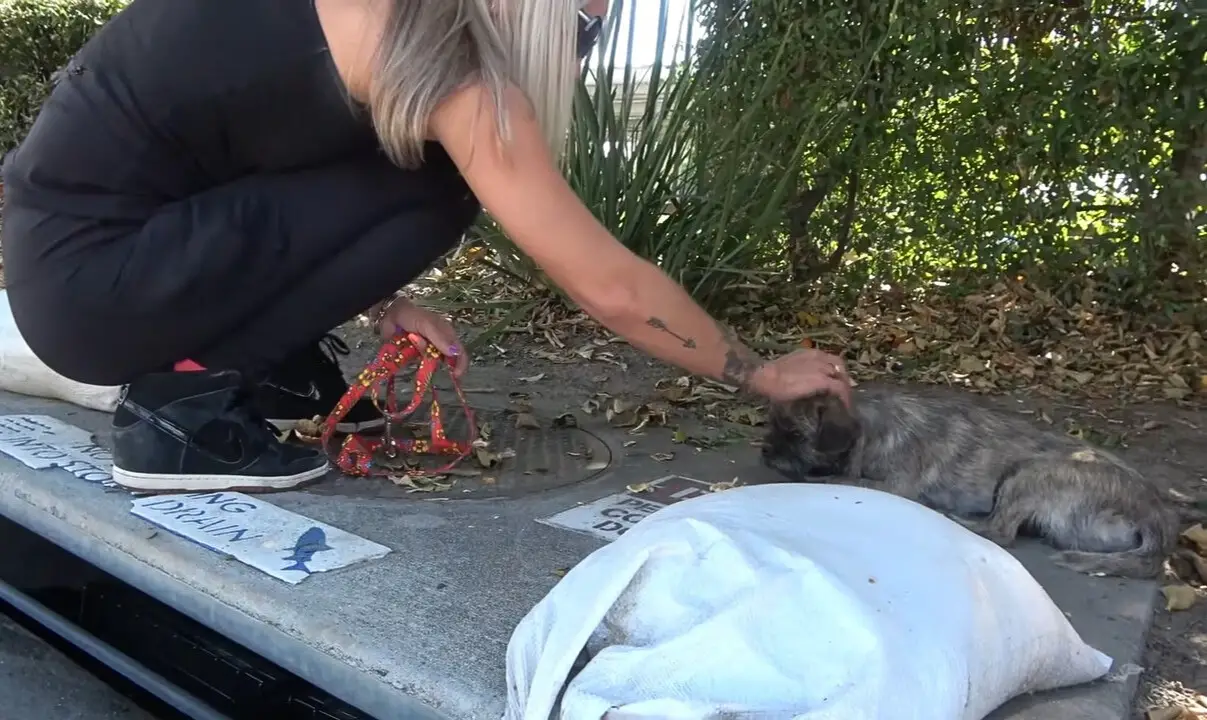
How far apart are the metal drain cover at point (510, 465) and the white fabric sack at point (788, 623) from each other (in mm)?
1172

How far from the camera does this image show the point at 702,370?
2.61 m

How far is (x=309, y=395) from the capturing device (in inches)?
130

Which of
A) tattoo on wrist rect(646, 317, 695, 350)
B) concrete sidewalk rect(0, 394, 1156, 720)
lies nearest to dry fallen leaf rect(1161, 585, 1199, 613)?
concrete sidewalk rect(0, 394, 1156, 720)

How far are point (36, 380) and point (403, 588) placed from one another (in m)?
2.06

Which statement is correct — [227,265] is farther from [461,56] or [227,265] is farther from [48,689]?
[48,689]

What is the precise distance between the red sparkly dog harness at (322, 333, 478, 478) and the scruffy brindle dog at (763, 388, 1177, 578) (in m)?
1.01

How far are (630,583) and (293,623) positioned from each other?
0.80 meters

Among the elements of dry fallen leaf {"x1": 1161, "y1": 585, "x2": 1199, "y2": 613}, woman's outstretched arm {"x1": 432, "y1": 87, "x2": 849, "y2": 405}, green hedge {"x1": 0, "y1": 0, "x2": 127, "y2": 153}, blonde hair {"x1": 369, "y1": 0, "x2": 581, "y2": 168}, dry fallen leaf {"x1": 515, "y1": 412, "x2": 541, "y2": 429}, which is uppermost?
green hedge {"x1": 0, "y1": 0, "x2": 127, "y2": 153}

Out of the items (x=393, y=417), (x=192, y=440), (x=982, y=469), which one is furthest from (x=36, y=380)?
(x=982, y=469)

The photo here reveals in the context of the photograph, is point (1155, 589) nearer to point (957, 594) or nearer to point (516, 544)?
point (957, 594)

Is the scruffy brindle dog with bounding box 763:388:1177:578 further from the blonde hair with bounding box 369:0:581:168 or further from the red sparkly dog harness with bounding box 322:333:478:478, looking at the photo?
the blonde hair with bounding box 369:0:581:168

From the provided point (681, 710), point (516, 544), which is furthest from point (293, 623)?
point (681, 710)

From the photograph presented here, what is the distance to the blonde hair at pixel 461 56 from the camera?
2.09 m

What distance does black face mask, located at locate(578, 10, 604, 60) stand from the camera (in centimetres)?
236
